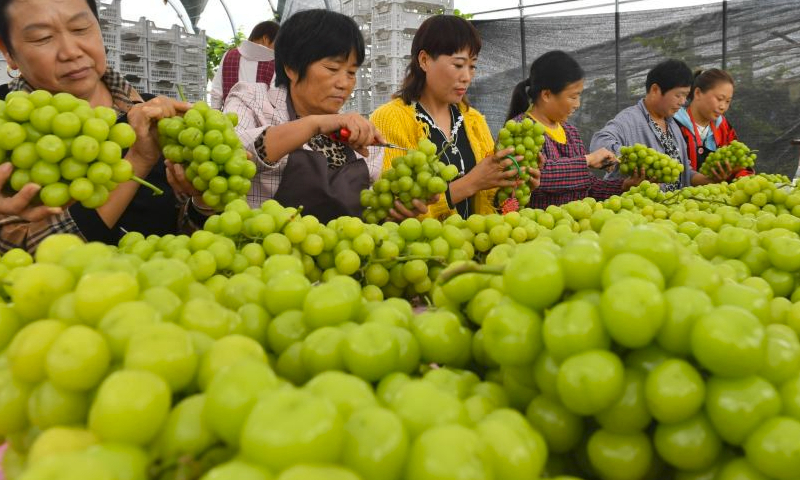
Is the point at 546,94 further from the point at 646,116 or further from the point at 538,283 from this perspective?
the point at 538,283

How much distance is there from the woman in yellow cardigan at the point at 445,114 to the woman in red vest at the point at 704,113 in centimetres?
280

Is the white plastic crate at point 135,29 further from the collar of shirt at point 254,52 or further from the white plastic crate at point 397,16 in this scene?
the collar of shirt at point 254,52

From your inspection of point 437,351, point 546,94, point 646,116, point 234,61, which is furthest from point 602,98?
point 437,351

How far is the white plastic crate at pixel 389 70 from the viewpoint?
26.8 ft

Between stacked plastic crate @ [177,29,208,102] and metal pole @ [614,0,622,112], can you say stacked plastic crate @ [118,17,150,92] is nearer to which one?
stacked plastic crate @ [177,29,208,102]

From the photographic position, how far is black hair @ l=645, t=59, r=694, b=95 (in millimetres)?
4387

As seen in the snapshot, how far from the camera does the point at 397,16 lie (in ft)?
26.1

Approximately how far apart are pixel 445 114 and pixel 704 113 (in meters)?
3.23

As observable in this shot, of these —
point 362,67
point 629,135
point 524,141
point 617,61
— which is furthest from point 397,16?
point 524,141

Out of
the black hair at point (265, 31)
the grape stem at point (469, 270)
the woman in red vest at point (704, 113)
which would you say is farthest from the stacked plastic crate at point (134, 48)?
the grape stem at point (469, 270)

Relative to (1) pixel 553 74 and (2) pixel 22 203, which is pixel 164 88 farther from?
(2) pixel 22 203

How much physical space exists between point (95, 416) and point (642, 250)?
1.86ft

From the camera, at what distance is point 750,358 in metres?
0.51

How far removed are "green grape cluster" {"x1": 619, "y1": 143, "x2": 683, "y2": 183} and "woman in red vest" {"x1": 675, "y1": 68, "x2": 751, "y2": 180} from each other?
67.1 inches
